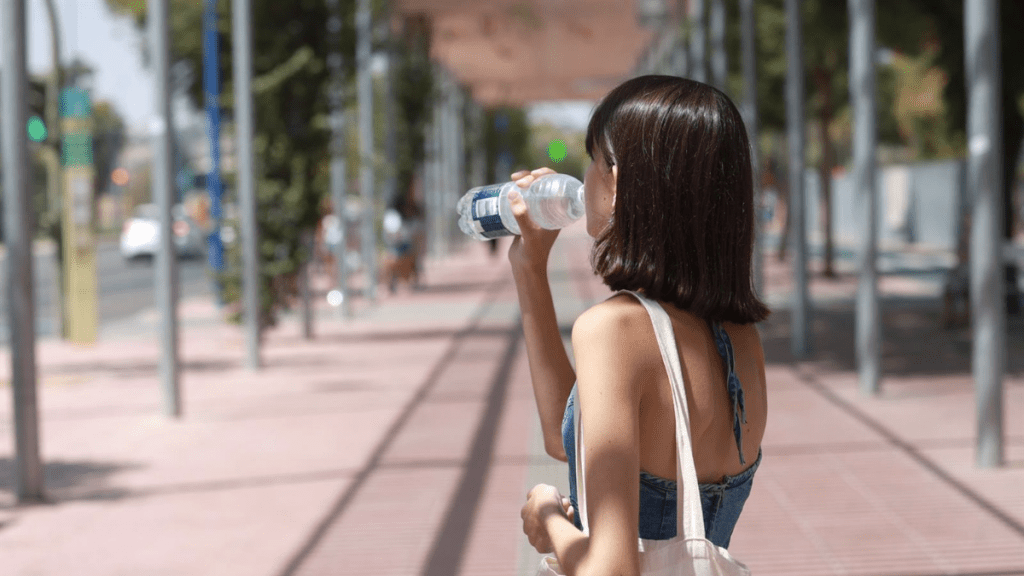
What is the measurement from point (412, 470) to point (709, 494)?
6283 millimetres

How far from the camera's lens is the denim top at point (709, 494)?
196 cm

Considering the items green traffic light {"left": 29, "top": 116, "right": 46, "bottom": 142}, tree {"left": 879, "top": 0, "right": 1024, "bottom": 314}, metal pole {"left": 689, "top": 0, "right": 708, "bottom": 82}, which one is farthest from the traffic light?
tree {"left": 879, "top": 0, "right": 1024, "bottom": 314}

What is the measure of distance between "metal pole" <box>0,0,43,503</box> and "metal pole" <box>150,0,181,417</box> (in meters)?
2.74

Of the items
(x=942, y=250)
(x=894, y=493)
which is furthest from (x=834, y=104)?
(x=894, y=493)

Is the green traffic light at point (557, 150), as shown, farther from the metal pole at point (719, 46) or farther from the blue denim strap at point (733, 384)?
the metal pole at point (719, 46)

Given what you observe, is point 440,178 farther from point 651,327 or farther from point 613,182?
point 651,327

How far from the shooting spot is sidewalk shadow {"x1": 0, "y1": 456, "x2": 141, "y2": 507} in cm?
772

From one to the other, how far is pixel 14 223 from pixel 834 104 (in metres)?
25.5

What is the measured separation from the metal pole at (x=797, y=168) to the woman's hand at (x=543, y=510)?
1158 cm

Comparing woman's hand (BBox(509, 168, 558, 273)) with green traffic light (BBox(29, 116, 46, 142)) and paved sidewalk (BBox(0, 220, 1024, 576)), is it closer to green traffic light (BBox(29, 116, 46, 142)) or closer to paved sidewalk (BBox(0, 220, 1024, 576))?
paved sidewalk (BBox(0, 220, 1024, 576))

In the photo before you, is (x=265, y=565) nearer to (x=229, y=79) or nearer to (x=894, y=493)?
(x=894, y=493)

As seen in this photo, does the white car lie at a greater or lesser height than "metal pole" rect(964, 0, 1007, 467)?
lesser

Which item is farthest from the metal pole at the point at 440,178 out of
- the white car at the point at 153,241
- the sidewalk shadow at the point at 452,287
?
the sidewalk shadow at the point at 452,287

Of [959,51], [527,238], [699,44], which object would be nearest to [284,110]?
[699,44]
